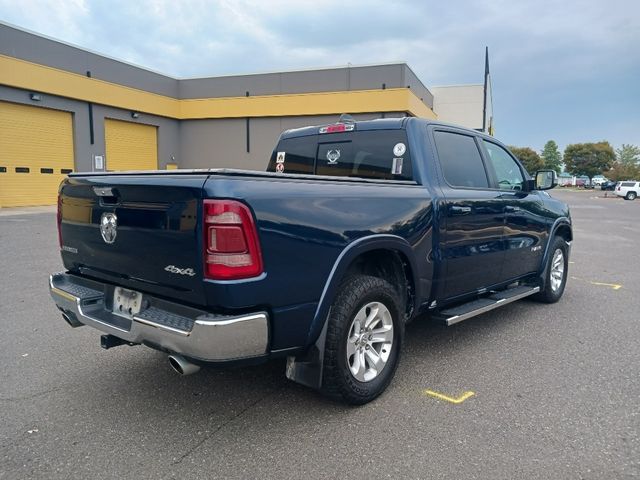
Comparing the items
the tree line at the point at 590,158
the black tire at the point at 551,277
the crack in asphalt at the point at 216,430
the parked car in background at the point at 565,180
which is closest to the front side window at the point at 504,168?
the black tire at the point at 551,277

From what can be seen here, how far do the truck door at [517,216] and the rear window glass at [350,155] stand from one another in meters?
1.33

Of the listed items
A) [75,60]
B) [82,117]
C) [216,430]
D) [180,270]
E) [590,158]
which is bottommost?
[216,430]

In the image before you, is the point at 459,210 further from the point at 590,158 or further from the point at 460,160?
the point at 590,158

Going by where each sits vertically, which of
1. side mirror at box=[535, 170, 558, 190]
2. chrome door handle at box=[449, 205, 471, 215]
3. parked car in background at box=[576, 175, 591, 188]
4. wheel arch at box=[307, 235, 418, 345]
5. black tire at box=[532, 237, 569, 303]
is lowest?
black tire at box=[532, 237, 569, 303]

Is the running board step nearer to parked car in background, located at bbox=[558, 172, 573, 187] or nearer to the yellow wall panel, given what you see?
the yellow wall panel

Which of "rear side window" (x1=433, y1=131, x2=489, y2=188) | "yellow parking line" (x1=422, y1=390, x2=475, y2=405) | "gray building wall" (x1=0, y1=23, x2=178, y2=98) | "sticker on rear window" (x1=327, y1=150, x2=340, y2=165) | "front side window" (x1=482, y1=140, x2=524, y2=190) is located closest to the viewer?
"yellow parking line" (x1=422, y1=390, x2=475, y2=405)

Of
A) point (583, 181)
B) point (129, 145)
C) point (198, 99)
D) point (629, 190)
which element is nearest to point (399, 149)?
point (129, 145)

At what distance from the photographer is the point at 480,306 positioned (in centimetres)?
444

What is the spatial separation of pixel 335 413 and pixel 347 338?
531 millimetres

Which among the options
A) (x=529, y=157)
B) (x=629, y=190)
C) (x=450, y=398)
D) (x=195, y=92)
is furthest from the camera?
(x=529, y=157)

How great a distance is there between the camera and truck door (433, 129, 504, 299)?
13.2 feet

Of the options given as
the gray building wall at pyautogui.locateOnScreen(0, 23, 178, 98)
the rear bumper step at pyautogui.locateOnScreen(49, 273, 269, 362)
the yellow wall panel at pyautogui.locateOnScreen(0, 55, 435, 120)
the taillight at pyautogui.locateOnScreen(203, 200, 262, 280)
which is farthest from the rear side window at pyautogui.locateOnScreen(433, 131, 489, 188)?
the gray building wall at pyautogui.locateOnScreen(0, 23, 178, 98)

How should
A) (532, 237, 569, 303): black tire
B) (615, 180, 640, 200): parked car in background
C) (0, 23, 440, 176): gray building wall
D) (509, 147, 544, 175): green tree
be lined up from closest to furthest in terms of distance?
(532, 237, 569, 303): black tire < (0, 23, 440, 176): gray building wall < (615, 180, 640, 200): parked car in background < (509, 147, 544, 175): green tree

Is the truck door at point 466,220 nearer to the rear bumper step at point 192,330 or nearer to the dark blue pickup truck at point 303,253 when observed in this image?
the dark blue pickup truck at point 303,253
